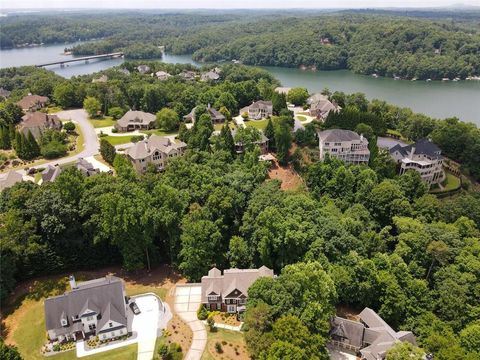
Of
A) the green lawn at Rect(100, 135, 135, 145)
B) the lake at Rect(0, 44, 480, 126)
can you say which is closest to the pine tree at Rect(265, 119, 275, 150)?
the green lawn at Rect(100, 135, 135, 145)

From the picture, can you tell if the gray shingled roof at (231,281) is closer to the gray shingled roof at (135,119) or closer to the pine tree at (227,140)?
the pine tree at (227,140)

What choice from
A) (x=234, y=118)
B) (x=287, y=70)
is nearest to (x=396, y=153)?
(x=234, y=118)

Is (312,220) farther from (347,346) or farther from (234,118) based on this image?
(234,118)

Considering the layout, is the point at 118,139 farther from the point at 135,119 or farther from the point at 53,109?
the point at 53,109

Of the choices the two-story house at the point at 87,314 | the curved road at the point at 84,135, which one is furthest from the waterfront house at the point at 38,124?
the two-story house at the point at 87,314

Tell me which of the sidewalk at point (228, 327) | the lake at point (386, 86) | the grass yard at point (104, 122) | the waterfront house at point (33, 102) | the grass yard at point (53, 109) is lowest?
the sidewalk at point (228, 327)

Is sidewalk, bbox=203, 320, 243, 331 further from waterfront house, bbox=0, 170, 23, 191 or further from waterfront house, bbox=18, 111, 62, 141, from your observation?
waterfront house, bbox=18, 111, 62, 141
